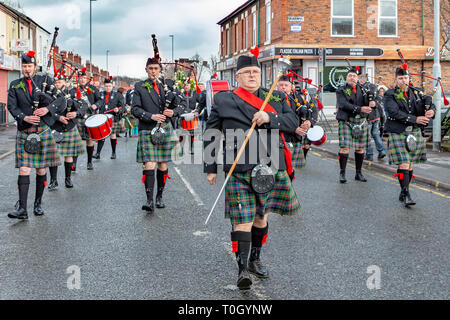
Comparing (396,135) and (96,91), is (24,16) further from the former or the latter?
(396,135)

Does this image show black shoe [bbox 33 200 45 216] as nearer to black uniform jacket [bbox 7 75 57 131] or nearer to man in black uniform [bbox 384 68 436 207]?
black uniform jacket [bbox 7 75 57 131]

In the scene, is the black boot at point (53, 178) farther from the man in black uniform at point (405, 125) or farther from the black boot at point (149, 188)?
the man in black uniform at point (405, 125)

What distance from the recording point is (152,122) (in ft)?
25.3

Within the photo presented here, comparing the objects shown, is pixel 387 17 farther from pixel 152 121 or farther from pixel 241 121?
pixel 241 121

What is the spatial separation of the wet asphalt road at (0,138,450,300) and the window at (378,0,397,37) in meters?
21.0

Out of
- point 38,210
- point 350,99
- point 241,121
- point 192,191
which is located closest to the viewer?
point 241,121

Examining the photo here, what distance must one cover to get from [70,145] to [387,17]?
73.9 ft

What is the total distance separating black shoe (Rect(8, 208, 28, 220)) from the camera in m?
7.01

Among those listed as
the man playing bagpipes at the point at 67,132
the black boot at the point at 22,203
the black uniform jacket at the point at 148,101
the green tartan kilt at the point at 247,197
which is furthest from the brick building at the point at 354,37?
the green tartan kilt at the point at 247,197

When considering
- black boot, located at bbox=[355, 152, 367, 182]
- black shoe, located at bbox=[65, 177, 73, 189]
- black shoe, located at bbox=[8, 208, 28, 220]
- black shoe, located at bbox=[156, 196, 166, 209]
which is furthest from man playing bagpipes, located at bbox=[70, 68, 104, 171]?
black boot, located at bbox=[355, 152, 367, 182]

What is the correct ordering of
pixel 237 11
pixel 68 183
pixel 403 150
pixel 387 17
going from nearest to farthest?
pixel 403 150 < pixel 68 183 < pixel 387 17 < pixel 237 11

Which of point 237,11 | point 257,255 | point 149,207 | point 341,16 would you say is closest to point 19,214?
point 149,207

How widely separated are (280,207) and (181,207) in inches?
131

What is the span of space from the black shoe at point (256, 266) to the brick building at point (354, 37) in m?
23.6
